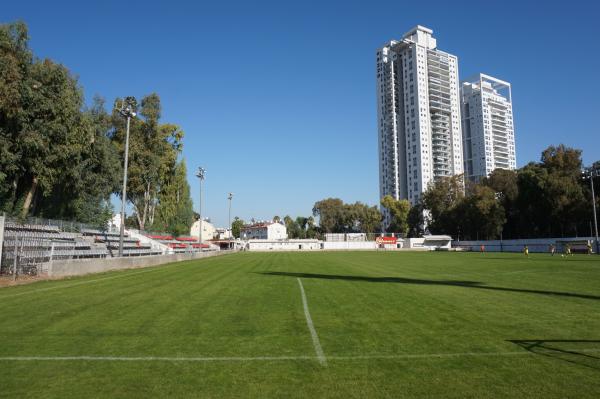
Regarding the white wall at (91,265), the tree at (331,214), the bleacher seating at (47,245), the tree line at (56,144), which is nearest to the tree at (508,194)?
the tree at (331,214)

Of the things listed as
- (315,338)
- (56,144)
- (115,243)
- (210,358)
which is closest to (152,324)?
(210,358)

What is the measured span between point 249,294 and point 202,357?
25.8 feet

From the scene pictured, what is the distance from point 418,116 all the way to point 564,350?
156 meters

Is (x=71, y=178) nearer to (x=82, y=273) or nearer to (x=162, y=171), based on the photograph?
(x=82, y=273)

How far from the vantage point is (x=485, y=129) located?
182 metres

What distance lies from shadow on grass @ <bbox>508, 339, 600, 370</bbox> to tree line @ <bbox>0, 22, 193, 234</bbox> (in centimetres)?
3064

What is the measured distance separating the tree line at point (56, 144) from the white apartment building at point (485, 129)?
156985 mm

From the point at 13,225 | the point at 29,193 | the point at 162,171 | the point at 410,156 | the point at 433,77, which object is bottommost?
the point at 13,225

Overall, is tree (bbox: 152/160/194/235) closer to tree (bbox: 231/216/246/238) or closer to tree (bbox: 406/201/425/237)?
tree (bbox: 406/201/425/237)

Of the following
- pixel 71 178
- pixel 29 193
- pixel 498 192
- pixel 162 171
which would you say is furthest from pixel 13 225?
pixel 498 192

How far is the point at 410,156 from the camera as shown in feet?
514

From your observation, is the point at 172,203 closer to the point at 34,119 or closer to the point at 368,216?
the point at 34,119

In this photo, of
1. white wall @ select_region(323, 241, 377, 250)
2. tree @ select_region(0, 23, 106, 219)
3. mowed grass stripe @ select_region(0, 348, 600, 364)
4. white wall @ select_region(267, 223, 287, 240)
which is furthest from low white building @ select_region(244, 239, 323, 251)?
mowed grass stripe @ select_region(0, 348, 600, 364)

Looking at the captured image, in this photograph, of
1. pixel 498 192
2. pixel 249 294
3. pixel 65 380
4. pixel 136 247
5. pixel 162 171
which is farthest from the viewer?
pixel 498 192
